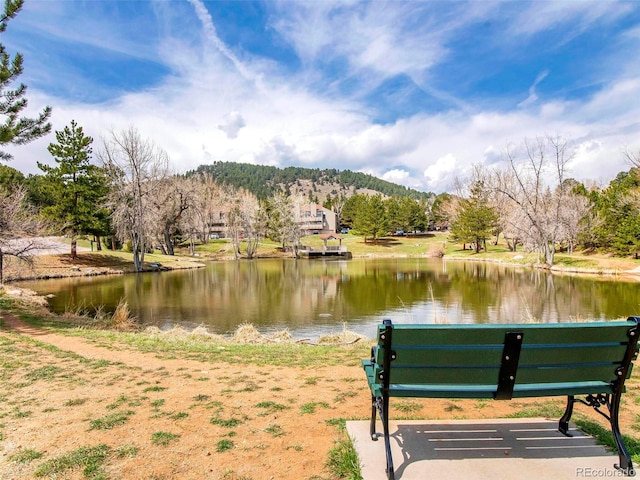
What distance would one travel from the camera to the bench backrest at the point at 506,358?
10.2 ft

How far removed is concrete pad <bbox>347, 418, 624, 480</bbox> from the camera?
10.2 ft

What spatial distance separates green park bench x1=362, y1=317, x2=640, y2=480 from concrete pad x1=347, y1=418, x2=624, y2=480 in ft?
0.71

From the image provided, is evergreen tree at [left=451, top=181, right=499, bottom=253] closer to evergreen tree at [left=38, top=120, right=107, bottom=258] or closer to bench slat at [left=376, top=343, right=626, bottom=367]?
evergreen tree at [left=38, top=120, right=107, bottom=258]

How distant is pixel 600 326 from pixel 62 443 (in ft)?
15.1

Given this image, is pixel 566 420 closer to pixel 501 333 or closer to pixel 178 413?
pixel 501 333

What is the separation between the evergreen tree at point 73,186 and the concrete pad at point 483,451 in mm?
38993

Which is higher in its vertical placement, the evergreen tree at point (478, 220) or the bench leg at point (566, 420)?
the evergreen tree at point (478, 220)

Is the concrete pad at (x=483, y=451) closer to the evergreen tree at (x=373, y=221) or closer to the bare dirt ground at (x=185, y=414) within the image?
the bare dirt ground at (x=185, y=414)

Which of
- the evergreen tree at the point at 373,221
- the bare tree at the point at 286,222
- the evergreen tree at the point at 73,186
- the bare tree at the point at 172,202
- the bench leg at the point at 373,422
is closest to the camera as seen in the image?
the bench leg at the point at 373,422

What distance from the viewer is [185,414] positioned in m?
4.38

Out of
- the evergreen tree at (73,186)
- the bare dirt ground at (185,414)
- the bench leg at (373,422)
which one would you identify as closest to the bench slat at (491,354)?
the bench leg at (373,422)

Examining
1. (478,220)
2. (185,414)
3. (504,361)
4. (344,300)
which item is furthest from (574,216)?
(185,414)

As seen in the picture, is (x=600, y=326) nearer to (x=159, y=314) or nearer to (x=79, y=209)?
(x=159, y=314)

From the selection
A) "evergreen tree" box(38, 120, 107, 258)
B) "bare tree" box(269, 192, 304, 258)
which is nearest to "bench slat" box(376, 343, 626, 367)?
"evergreen tree" box(38, 120, 107, 258)
